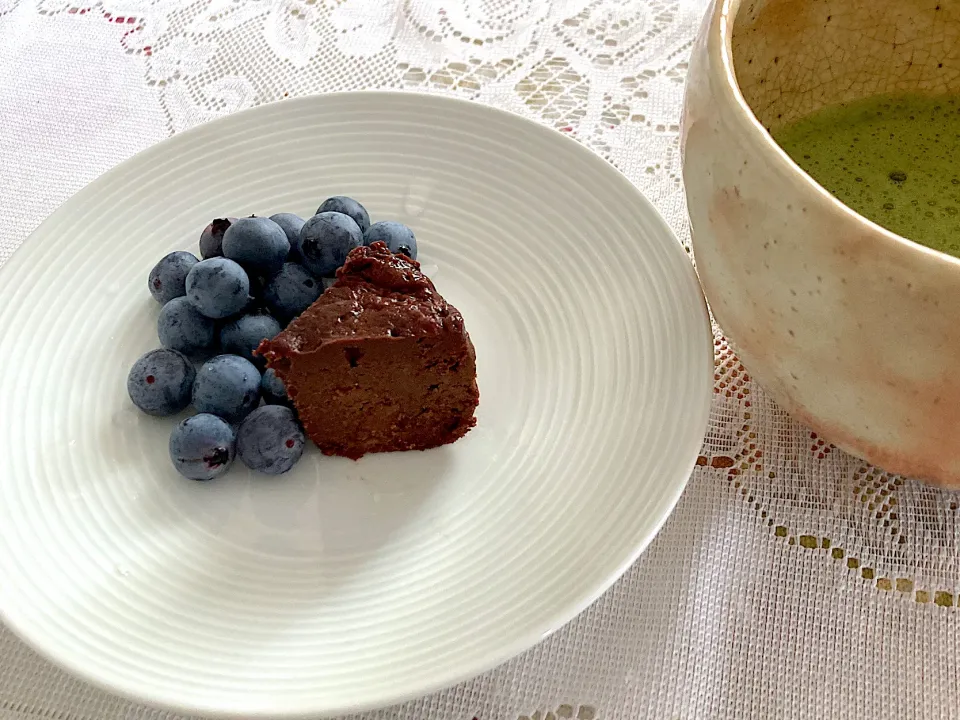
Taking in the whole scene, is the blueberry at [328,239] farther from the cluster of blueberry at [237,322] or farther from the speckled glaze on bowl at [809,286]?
the speckled glaze on bowl at [809,286]

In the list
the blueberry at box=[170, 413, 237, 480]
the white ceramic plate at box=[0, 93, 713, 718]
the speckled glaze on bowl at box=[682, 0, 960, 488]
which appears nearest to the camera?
the speckled glaze on bowl at box=[682, 0, 960, 488]

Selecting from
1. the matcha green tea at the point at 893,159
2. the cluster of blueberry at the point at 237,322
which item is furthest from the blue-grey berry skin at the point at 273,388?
the matcha green tea at the point at 893,159

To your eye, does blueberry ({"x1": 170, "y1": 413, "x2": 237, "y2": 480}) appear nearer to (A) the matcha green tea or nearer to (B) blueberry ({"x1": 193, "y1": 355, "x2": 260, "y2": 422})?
(B) blueberry ({"x1": 193, "y1": 355, "x2": 260, "y2": 422})

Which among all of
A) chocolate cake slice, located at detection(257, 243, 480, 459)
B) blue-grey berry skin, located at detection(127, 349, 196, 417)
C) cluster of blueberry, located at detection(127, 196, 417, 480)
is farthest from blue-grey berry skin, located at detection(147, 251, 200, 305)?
chocolate cake slice, located at detection(257, 243, 480, 459)

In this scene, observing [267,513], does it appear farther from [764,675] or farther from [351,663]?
[764,675]

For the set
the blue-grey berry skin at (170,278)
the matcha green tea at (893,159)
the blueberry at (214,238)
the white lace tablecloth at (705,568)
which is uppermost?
the matcha green tea at (893,159)

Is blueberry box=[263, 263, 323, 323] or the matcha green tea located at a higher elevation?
the matcha green tea

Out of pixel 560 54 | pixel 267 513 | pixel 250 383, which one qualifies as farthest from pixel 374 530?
pixel 560 54
